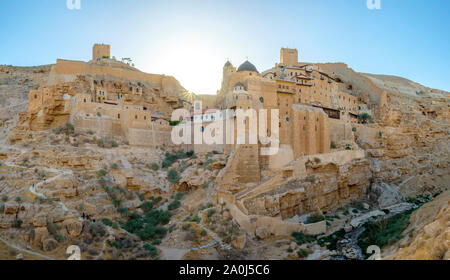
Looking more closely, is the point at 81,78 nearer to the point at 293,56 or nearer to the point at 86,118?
the point at 86,118

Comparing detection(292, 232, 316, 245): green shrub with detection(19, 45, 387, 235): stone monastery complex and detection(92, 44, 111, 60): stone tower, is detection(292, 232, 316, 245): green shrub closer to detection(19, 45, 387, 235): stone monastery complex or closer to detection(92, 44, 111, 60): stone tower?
detection(19, 45, 387, 235): stone monastery complex

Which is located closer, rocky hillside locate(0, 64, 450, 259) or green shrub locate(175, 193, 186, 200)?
rocky hillside locate(0, 64, 450, 259)

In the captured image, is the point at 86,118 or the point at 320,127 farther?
the point at 320,127

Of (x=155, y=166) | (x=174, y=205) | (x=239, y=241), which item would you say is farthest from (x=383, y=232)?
(x=155, y=166)

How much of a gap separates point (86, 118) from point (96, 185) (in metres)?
6.57

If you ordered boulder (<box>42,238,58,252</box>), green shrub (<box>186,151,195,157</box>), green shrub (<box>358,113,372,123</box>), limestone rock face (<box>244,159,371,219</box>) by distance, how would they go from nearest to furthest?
boulder (<box>42,238,58,252</box>)
limestone rock face (<box>244,159,371,219</box>)
green shrub (<box>186,151,195,157</box>)
green shrub (<box>358,113,372,123</box>)

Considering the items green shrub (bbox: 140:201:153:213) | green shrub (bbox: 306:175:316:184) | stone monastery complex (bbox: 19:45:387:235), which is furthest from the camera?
green shrub (bbox: 306:175:316:184)

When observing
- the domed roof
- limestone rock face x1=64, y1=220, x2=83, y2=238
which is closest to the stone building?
the domed roof

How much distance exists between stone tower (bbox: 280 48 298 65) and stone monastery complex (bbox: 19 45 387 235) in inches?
204

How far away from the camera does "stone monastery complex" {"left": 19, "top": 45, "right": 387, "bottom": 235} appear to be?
23.8 metres

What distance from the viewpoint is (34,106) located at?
27.6 meters

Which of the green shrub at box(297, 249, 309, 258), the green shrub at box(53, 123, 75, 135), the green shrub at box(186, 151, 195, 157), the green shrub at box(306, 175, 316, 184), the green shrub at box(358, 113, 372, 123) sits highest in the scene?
the green shrub at box(358, 113, 372, 123)

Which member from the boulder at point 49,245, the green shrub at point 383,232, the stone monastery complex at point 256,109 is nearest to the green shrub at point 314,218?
the stone monastery complex at point 256,109
